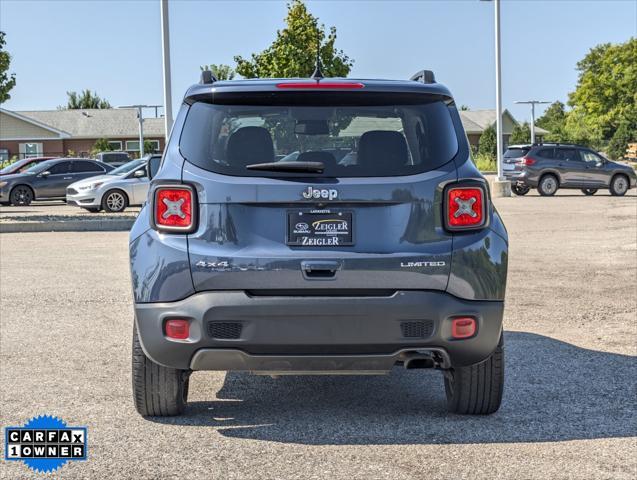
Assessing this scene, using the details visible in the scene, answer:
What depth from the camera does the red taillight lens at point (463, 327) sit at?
16.2 ft

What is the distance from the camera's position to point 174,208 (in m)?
4.97

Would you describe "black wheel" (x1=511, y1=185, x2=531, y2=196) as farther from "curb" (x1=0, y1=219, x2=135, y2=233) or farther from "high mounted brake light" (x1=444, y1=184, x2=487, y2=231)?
"high mounted brake light" (x1=444, y1=184, x2=487, y2=231)

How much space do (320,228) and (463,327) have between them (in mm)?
893

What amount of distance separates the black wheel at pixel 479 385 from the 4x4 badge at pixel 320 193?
1.30m

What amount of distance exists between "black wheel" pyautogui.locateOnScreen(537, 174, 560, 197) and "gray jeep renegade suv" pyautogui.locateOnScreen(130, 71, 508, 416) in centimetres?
2854

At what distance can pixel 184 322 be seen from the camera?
16.1 feet

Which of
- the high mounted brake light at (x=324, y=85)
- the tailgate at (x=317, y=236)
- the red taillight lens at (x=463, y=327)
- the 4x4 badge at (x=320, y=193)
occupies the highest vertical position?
the high mounted brake light at (x=324, y=85)

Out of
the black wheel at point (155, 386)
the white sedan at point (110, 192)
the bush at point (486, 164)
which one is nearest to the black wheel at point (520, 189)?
the white sedan at point (110, 192)

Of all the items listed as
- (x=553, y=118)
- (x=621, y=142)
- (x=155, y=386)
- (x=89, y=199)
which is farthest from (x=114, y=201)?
(x=553, y=118)

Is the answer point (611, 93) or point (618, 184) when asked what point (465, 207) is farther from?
point (611, 93)

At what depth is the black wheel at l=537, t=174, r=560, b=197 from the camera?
32.8 metres

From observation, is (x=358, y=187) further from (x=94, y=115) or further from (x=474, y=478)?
(x=94, y=115)

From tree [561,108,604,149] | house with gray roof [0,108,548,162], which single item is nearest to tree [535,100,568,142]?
tree [561,108,604,149]

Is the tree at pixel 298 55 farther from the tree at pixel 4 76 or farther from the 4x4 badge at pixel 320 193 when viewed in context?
the 4x4 badge at pixel 320 193
